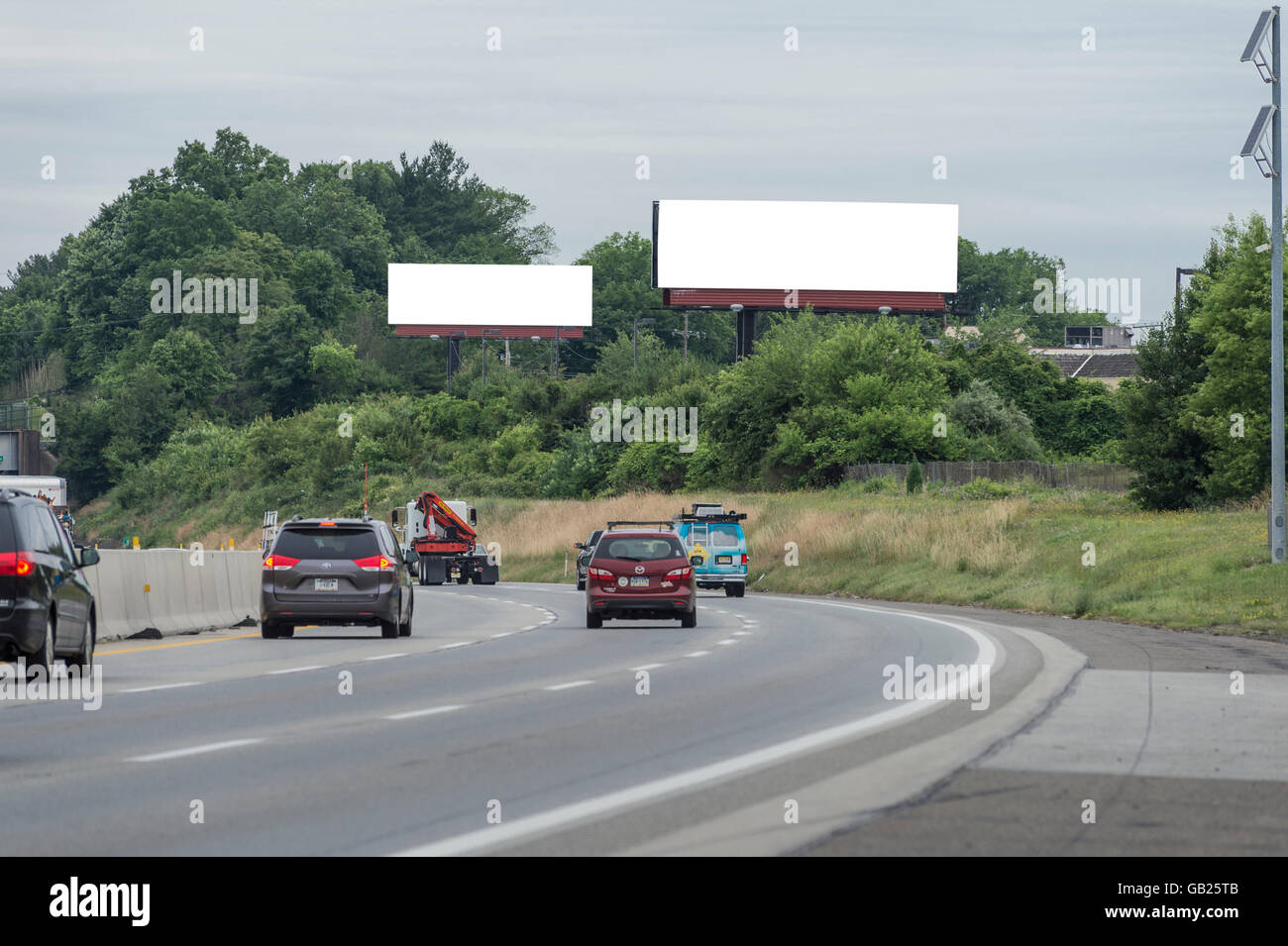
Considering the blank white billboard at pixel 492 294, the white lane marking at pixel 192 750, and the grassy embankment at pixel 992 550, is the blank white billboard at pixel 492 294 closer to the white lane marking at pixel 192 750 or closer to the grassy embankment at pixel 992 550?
the grassy embankment at pixel 992 550

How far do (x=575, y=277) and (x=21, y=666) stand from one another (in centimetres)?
8999

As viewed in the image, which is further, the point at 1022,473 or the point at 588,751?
the point at 1022,473

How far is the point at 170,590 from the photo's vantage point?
97.9 ft

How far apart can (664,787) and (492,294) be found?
10175cm

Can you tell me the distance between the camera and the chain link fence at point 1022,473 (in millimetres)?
76000

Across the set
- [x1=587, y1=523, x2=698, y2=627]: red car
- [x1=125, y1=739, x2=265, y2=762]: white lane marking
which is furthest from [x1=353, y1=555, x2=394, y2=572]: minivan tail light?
[x1=125, y1=739, x2=265, y2=762]: white lane marking

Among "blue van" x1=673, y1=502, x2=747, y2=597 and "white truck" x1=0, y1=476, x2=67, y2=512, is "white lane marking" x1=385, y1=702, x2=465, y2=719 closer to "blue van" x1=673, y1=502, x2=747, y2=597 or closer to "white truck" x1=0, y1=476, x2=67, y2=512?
"blue van" x1=673, y1=502, x2=747, y2=597

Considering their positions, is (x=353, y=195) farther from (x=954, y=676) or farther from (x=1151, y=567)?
(x=954, y=676)

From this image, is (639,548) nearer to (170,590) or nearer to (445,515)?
(170,590)

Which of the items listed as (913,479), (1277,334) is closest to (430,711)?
(1277,334)

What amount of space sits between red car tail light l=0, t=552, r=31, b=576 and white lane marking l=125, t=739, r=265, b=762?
14.6 feet

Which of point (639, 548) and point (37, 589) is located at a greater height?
point (37, 589)

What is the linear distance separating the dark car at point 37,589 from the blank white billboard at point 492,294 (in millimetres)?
90094
